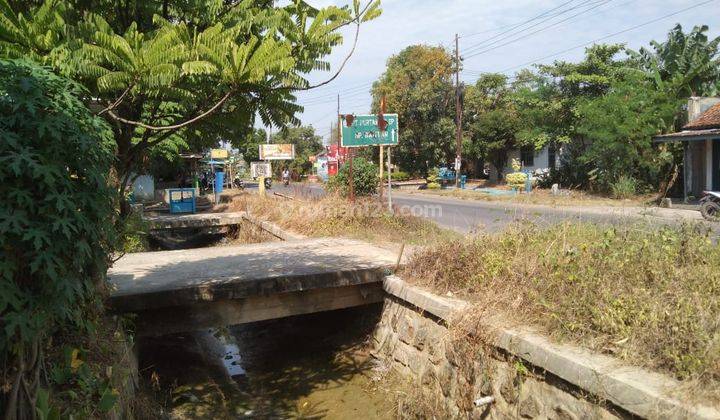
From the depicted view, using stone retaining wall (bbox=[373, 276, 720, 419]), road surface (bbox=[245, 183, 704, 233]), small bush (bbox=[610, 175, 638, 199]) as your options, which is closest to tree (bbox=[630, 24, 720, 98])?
small bush (bbox=[610, 175, 638, 199])

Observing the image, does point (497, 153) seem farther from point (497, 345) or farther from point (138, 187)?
point (497, 345)

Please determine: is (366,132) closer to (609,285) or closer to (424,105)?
(609,285)

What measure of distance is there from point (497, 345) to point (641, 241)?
6.21ft

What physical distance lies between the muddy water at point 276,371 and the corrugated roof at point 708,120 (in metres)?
16.8

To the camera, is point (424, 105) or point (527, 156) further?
point (527, 156)

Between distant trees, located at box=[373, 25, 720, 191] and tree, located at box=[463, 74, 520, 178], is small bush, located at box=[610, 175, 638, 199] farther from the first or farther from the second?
tree, located at box=[463, 74, 520, 178]

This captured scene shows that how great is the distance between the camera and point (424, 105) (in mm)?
36156

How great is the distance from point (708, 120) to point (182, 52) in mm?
21050

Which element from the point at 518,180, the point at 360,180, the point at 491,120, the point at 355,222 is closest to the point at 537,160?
the point at 491,120

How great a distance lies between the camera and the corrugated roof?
1875 centimetres

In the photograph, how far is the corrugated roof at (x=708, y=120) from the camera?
18750 mm

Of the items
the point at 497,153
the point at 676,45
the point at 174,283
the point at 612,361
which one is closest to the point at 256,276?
the point at 174,283

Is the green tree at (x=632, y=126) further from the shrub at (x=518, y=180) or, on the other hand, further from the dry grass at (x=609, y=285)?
the dry grass at (x=609, y=285)

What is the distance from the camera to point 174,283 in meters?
6.82
